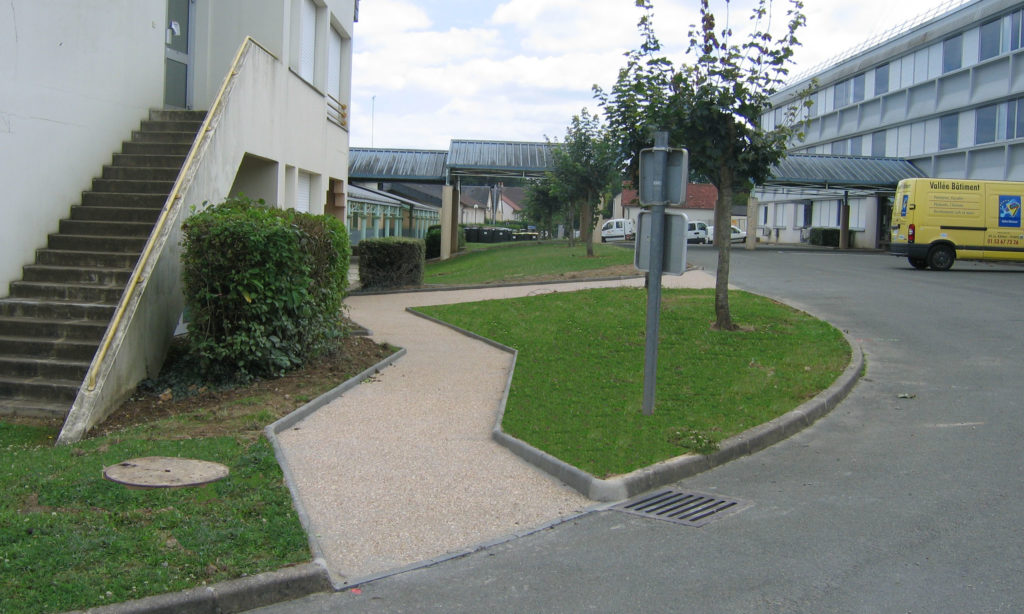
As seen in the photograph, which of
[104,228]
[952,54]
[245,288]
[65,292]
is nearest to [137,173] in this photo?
[104,228]

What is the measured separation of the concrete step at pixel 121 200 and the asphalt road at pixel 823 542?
7.53 m

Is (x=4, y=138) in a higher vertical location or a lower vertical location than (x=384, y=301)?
higher

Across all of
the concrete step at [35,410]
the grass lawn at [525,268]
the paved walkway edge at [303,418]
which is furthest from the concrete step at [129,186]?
the grass lawn at [525,268]

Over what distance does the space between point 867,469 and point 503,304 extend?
1011 centimetres

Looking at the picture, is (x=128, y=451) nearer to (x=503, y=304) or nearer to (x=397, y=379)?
(x=397, y=379)

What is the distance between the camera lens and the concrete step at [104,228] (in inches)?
393

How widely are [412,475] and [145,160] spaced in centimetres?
712

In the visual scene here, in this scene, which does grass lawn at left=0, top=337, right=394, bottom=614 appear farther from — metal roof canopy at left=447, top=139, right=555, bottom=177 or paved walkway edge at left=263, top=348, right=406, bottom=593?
metal roof canopy at left=447, top=139, right=555, bottom=177

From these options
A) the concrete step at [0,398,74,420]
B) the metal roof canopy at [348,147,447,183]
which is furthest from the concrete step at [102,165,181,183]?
the metal roof canopy at [348,147,447,183]

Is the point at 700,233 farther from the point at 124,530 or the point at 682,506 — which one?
the point at 124,530

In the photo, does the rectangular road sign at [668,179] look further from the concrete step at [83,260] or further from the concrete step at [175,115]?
the concrete step at [175,115]

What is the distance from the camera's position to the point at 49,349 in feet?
27.3

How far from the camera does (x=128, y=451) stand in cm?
638

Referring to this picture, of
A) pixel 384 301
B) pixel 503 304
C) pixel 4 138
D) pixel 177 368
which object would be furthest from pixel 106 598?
pixel 384 301
